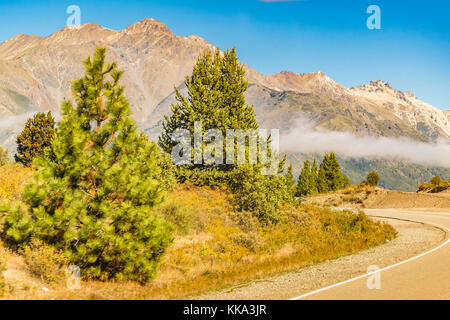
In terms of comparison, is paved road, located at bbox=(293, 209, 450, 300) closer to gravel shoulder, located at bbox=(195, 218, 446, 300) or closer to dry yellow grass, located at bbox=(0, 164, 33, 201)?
gravel shoulder, located at bbox=(195, 218, 446, 300)

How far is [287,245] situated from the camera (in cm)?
1970

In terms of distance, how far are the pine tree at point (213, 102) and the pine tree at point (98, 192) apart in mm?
16185

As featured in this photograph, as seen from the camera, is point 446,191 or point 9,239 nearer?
point 9,239

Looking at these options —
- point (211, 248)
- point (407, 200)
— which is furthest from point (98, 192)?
point (407, 200)

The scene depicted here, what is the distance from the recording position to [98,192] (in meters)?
11.5

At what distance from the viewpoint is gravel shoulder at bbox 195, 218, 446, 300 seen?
384 inches

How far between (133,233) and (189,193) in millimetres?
14210

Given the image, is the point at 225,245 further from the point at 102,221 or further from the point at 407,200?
the point at 407,200

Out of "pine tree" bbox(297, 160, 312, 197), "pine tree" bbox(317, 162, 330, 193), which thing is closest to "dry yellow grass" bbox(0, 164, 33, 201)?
"pine tree" bbox(317, 162, 330, 193)

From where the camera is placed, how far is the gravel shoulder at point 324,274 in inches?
384

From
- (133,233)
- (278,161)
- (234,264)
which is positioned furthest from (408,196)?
(133,233)

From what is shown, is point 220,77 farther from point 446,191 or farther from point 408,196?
point 446,191

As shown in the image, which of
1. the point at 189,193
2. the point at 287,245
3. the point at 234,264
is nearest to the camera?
the point at 234,264

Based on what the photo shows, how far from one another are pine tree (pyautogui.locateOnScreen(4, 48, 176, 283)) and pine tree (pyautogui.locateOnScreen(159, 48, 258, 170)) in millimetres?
16185
